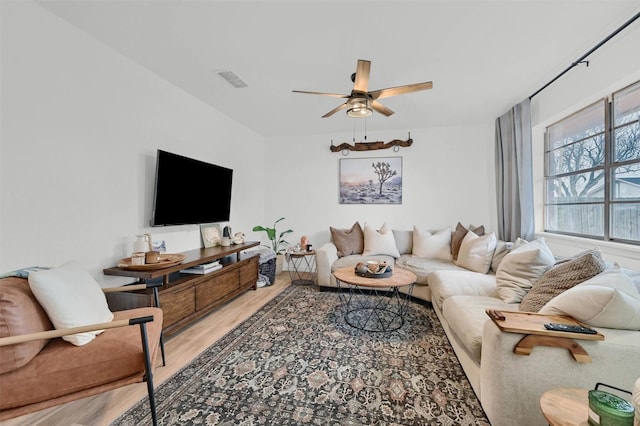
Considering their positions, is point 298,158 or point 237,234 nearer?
point 237,234

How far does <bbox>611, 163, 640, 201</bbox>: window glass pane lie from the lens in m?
2.28

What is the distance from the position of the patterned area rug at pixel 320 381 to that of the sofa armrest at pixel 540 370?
29 centimetres

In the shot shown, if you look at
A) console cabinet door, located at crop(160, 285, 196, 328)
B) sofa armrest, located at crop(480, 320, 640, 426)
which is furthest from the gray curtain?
console cabinet door, located at crop(160, 285, 196, 328)

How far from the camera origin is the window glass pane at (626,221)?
2.26 metres

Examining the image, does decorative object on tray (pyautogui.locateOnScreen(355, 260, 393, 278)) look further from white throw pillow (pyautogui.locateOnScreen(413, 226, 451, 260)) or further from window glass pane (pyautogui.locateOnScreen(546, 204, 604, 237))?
window glass pane (pyautogui.locateOnScreen(546, 204, 604, 237))

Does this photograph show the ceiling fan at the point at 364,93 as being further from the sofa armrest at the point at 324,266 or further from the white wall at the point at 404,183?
the sofa armrest at the point at 324,266

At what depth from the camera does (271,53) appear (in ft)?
7.87

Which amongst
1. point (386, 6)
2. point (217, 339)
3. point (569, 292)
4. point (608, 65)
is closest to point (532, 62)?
point (608, 65)

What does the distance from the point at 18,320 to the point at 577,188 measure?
184 inches

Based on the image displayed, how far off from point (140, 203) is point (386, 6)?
2.66 m

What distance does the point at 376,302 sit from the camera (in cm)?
346

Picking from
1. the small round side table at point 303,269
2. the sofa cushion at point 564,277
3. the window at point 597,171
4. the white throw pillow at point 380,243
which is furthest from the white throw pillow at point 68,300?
the window at point 597,171

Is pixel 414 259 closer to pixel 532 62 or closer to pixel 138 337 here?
pixel 532 62

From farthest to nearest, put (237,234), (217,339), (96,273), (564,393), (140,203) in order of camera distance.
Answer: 1. (237,234)
2. (140,203)
3. (217,339)
4. (96,273)
5. (564,393)
